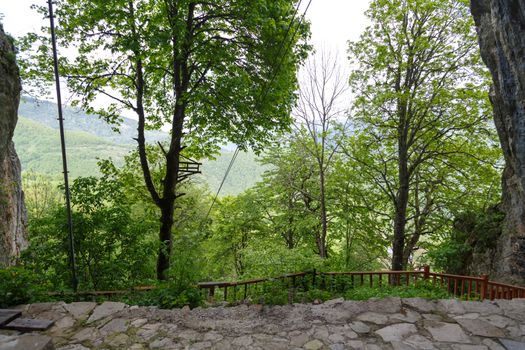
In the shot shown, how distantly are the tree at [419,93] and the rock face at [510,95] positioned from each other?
1748 millimetres

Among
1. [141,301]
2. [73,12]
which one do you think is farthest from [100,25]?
[141,301]

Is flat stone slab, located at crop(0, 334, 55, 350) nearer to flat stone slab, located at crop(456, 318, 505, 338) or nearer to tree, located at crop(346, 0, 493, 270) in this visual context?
flat stone slab, located at crop(456, 318, 505, 338)

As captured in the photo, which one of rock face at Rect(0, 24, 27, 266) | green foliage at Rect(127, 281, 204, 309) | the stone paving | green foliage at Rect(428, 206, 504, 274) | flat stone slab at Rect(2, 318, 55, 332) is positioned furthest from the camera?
green foliage at Rect(428, 206, 504, 274)

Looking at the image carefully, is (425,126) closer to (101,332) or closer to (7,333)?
(101,332)

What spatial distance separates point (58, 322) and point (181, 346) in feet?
6.05

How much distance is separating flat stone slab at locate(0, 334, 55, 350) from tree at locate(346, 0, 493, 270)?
9.62 m

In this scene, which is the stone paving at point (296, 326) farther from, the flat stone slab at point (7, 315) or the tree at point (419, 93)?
the tree at point (419, 93)

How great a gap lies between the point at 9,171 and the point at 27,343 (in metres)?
6.68

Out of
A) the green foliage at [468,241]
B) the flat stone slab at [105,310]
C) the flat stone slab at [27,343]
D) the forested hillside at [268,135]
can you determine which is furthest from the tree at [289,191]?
the flat stone slab at [27,343]

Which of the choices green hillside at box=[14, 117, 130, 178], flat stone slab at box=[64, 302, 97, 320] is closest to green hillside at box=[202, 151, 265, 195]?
green hillside at box=[14, 117, 130, 178]

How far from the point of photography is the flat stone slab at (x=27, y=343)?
2.92 meters

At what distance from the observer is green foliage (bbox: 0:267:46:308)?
4.14m

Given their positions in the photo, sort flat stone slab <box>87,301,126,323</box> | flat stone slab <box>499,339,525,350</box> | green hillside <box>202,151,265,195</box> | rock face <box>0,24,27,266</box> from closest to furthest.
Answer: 1. flat stone slab <box>499,339,525,350</box>
2. flat stone slab <box>87,301,126,323</box>
3. rock face <box>0,24,27,266</box>
4. green hillside <box>202,151,265,195</box>

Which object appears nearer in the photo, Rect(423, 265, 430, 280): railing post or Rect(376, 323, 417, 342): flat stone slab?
Rect(376, 323, 417, 342): flat stone slab
